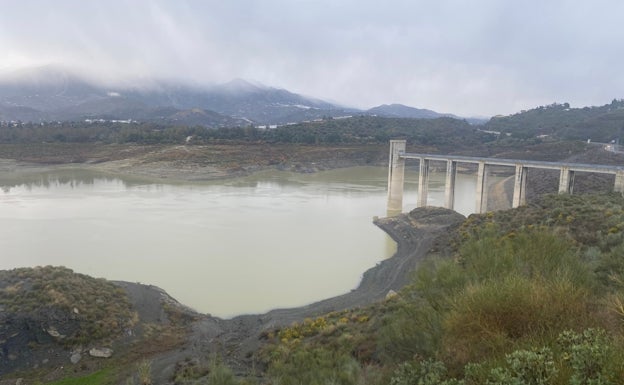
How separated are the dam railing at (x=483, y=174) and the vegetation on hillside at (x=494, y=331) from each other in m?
12.5

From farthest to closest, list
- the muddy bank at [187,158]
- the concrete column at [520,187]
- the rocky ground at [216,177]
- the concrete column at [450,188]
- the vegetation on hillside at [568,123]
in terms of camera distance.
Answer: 1. the vegetation on hillside at [568,123]
2. the muddy bank at [187,158]
3. the concrete column at [450,188]
4. the concrete column at [520,187]
5. the rocky ground at [216,177]

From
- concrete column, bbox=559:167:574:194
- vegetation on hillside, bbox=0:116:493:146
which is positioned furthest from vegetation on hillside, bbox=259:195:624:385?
vegetation on hillside, bbox=0:116:493:146

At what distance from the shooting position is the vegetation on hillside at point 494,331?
9.79ft

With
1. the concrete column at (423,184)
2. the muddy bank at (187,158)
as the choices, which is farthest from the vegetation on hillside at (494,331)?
the muddy bank at (187,158)

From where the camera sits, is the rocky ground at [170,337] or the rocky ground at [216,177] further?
the rocky ground at [216,177]

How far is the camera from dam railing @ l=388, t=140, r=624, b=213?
2262cm

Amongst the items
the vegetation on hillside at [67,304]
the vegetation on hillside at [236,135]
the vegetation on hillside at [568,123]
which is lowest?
the vegetation on hillside at [67,304]

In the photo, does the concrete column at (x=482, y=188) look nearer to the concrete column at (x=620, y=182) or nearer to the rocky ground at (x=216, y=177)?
the rocky ground at (x=216, y=177)

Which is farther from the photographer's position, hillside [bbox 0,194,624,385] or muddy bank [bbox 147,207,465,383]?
muddy bank [bbox 147,207,465,383]

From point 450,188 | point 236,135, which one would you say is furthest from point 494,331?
point 236,135

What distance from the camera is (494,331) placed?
160 inches

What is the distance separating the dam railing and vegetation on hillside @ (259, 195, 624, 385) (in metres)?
12.5

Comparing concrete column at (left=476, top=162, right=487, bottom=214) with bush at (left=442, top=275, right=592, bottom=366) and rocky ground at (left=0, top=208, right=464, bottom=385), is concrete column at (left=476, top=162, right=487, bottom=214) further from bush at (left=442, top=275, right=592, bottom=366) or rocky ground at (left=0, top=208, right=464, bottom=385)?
bush at (left=442, top=275, right=592, bottom=366)

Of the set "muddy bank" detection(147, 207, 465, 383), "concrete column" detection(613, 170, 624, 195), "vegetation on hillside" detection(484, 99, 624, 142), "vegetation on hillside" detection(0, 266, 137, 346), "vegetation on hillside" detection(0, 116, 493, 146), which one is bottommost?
"muddy bank" detection(147, 207, 465, 383)
